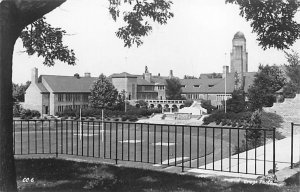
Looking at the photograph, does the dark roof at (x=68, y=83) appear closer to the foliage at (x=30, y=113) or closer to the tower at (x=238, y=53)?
the foliage at (x=30, y=113)

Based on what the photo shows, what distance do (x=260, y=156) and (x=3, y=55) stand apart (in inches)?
376

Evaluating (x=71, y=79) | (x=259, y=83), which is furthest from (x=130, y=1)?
(x=71, y=79)

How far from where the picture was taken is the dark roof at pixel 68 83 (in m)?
73.4

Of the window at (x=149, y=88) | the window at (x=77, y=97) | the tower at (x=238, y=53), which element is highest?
the tower at (x=238, y=53)

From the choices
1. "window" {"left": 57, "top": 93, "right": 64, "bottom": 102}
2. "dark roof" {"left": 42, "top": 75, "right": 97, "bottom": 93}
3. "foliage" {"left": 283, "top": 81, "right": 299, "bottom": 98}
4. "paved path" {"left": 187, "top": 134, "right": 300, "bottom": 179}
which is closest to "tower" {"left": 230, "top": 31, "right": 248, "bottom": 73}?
"dark roof" {"left": 42, "top": 75, "right": 97, "bottom": 93}

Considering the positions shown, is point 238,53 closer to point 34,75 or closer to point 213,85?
point 213,85

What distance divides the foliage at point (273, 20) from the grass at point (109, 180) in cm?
278

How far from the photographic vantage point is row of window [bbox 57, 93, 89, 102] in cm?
7356

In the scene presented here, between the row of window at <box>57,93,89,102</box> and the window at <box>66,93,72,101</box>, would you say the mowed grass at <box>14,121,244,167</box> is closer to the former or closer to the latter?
the row of window at <box>57,93,89,102</box>

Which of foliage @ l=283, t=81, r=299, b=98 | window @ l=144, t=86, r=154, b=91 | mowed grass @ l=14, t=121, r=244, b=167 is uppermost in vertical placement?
window @ l=144, t=86, r=154, b=91

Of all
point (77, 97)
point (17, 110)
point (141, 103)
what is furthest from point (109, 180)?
point (141, 103)

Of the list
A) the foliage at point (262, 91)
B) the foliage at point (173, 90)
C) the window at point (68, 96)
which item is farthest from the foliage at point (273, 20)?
the foliage at point (173, 90)

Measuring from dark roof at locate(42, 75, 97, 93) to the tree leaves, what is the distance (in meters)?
64.0

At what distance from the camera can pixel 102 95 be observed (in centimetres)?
7294
